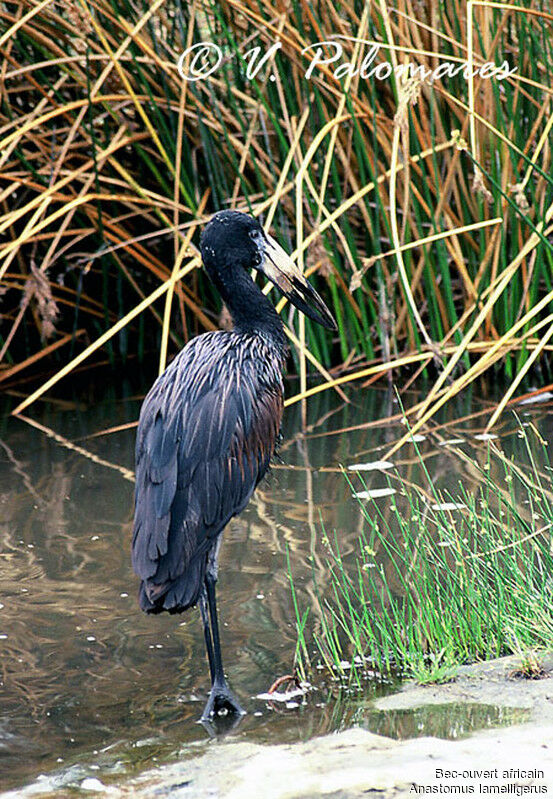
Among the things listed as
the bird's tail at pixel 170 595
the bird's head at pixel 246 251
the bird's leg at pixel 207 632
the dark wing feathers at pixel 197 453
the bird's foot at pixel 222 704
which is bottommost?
the bird's foot at pixel 222 704

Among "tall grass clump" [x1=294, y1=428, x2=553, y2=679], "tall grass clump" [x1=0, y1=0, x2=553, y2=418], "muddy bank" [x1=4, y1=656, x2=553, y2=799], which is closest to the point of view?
"muddy bank" [x1=4, y1=656, x2=553, y2=799]

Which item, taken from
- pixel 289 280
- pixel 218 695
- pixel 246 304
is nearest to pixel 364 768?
pixel 218 695

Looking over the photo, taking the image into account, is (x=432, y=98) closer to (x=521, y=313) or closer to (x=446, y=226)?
(x=446, y=226)

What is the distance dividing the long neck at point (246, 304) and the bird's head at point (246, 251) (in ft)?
0.11

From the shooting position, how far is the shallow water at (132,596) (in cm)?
280

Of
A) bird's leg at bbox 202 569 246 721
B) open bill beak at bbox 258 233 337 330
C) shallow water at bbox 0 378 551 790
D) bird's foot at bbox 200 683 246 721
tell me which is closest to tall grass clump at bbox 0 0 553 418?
shallow water at bbox 0 378 551 790

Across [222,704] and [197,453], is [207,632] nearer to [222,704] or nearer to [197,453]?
[222,704]

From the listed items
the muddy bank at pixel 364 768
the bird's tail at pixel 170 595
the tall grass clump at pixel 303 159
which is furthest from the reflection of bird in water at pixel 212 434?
the tall grass clump at pixel 303 159

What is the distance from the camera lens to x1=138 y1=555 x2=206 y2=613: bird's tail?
2.85 metres

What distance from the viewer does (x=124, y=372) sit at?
611 centimetres

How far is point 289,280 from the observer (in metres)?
3.63

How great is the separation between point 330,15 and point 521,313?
1.56 meters

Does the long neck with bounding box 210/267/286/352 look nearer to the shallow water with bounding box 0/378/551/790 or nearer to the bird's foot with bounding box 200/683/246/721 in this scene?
the shallow water with bounding box 0/378/551/790

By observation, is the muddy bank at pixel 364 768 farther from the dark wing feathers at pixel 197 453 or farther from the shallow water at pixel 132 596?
the dark wing feathers at pixel 197 453
